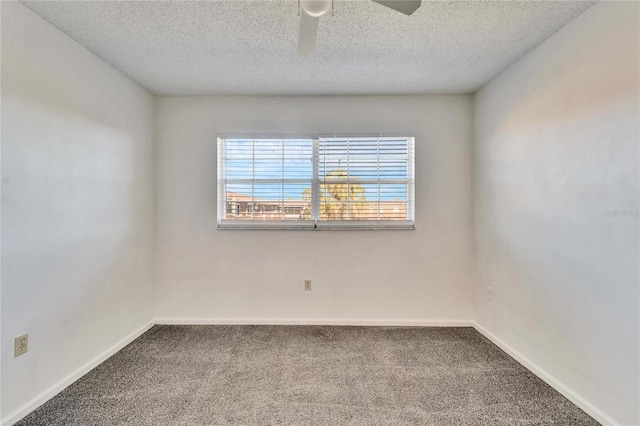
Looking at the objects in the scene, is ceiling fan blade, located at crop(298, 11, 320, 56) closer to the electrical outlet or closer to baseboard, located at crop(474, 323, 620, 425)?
the electrical outlet

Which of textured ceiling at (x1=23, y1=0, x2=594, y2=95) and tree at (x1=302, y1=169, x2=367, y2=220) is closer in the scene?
textured ceiling at (x1=23, y1=0, x2=594, y2=95)

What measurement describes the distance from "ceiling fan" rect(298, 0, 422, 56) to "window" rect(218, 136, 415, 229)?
5.19 ft

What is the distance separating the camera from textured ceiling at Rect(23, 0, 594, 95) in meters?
1.69

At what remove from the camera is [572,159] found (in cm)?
180

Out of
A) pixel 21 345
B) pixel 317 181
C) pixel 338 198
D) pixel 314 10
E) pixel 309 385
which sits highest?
pixel 314 10

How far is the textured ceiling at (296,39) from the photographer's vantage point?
1686 millimetres

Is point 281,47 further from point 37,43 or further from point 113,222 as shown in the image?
point 113,222

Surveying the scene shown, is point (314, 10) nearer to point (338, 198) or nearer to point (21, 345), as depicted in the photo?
point (338, 198)

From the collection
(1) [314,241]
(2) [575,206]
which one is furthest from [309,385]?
(2) [575,206]

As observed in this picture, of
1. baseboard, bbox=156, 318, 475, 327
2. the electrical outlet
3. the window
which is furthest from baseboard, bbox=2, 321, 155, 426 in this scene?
the window

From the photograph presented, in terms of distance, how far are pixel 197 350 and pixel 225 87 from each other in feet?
7.96

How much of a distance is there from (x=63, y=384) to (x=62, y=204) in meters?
1.21

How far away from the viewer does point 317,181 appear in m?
3.01

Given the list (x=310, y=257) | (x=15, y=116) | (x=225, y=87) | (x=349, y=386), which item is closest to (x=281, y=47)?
(x=225, y=87)
